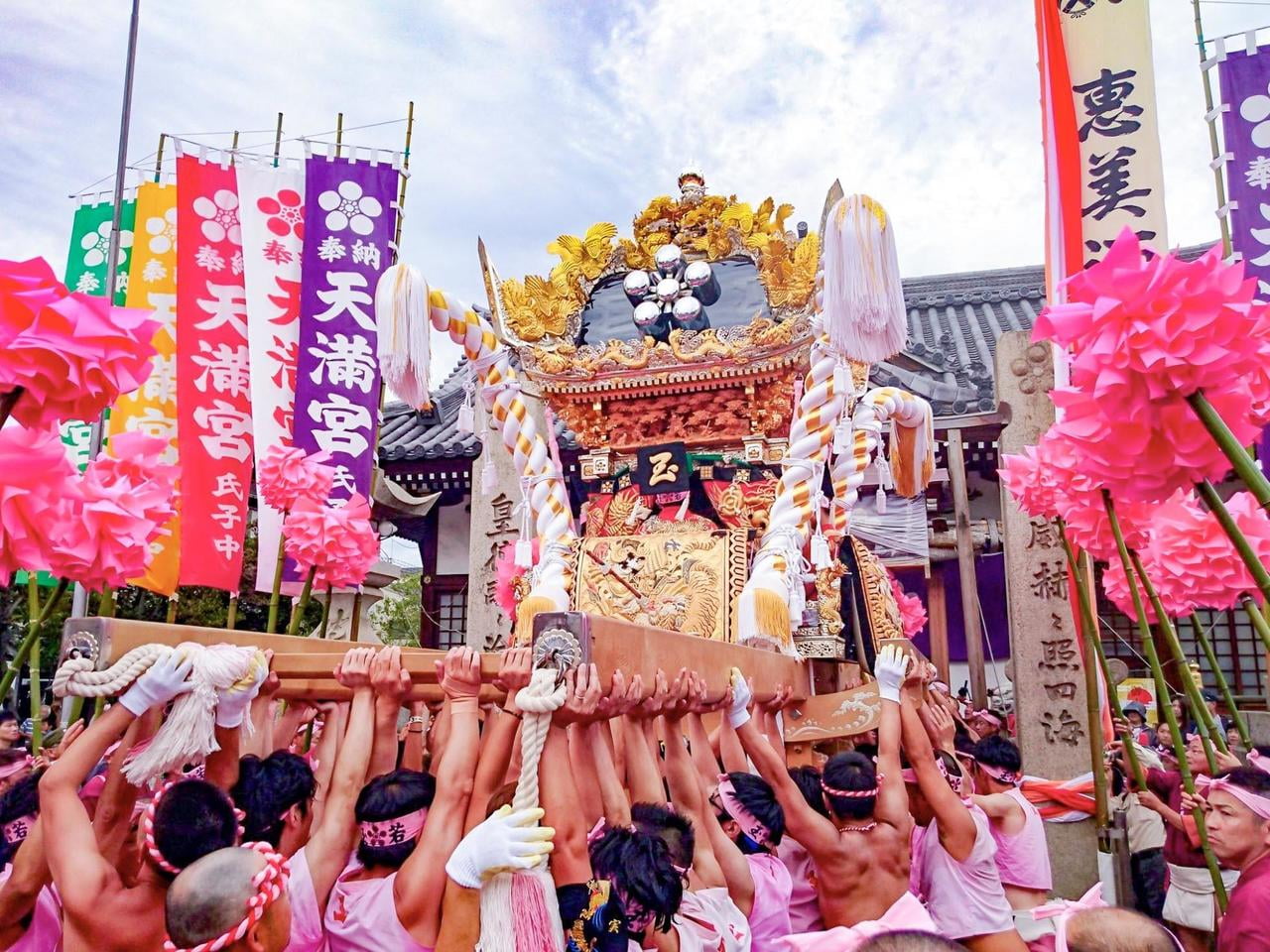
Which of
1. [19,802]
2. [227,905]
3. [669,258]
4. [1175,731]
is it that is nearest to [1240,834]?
[1175,731]

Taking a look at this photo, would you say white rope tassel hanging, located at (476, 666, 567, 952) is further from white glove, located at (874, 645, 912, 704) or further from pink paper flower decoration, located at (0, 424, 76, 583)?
white glove, located at (874, 645, 912, 704)

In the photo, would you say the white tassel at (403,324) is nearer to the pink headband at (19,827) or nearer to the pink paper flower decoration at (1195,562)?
the pink headband at (19,827)

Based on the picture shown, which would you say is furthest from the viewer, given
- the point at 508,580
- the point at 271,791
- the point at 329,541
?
the point at 508,580

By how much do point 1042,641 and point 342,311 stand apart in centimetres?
586

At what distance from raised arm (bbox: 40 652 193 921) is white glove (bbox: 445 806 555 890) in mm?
769

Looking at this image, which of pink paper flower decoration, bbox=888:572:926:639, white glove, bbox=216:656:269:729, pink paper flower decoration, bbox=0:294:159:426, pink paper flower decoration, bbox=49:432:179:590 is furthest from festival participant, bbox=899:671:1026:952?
pink paper flower decoration, bbox=888:572:926:639

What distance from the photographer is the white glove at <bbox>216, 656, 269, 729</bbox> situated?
8.12 feet

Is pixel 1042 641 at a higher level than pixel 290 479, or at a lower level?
lower

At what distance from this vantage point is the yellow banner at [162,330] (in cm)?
655

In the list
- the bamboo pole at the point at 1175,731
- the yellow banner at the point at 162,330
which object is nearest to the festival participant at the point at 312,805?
the bamboo pole at the point at 1175,731

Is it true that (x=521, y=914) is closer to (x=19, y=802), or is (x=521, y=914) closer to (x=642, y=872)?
(x=642, y=872)

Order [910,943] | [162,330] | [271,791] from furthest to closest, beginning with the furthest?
[162,330] → [271,791] → [910,943]

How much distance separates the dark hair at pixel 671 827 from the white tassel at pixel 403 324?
3.48 m

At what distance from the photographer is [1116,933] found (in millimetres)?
1627
